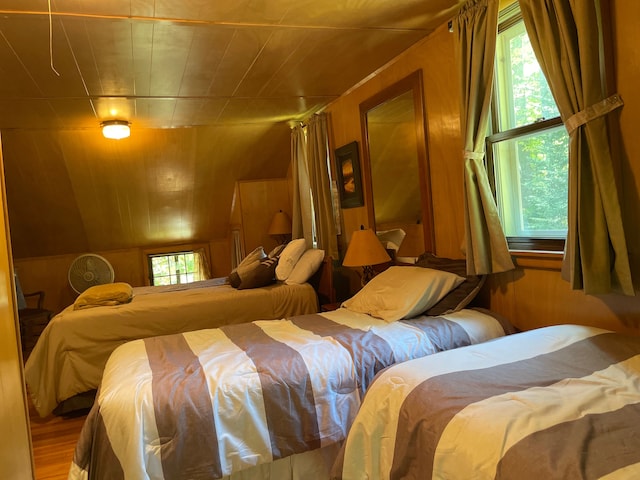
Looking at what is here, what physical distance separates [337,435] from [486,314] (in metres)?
0.97

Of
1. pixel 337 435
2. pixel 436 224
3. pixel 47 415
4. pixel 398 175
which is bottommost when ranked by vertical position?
pixel 47 415

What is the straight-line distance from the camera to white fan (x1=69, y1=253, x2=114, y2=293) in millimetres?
5391

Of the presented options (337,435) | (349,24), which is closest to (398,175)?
(349,24)

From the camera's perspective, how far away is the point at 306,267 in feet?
12.9

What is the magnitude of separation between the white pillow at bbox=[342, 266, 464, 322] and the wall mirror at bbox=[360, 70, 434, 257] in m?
0.40

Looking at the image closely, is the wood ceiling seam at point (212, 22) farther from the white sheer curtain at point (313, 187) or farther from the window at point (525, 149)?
the white sheer curtain at point (313, 187)

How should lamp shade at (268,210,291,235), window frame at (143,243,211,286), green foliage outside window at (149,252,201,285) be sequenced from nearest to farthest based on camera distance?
lamp shade at (268,210,291,235)
window frame at (143,243,211,286)
green foliage outside window at (149,252,201,285)

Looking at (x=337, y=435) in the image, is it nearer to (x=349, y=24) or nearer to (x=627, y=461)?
(x=627, y=461)

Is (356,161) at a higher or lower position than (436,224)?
higher

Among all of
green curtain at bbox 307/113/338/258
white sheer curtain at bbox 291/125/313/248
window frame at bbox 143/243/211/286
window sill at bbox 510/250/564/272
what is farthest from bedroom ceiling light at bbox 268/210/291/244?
window sill at bbox 510/250/564/272

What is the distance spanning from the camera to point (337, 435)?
1.91 metres

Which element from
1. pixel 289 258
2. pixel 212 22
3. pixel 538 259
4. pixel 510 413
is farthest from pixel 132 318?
pixel 510 413

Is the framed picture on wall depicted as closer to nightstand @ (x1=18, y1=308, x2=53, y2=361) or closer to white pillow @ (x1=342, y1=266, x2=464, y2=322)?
white pillow @ (x1=342, y1=266, x2=464, y2=322)

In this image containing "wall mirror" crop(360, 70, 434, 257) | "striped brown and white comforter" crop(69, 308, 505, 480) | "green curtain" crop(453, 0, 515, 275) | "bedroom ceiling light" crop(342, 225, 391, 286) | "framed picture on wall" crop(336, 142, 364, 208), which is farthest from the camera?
"framed picture on wall" crop(336, 142, 364, 208)
